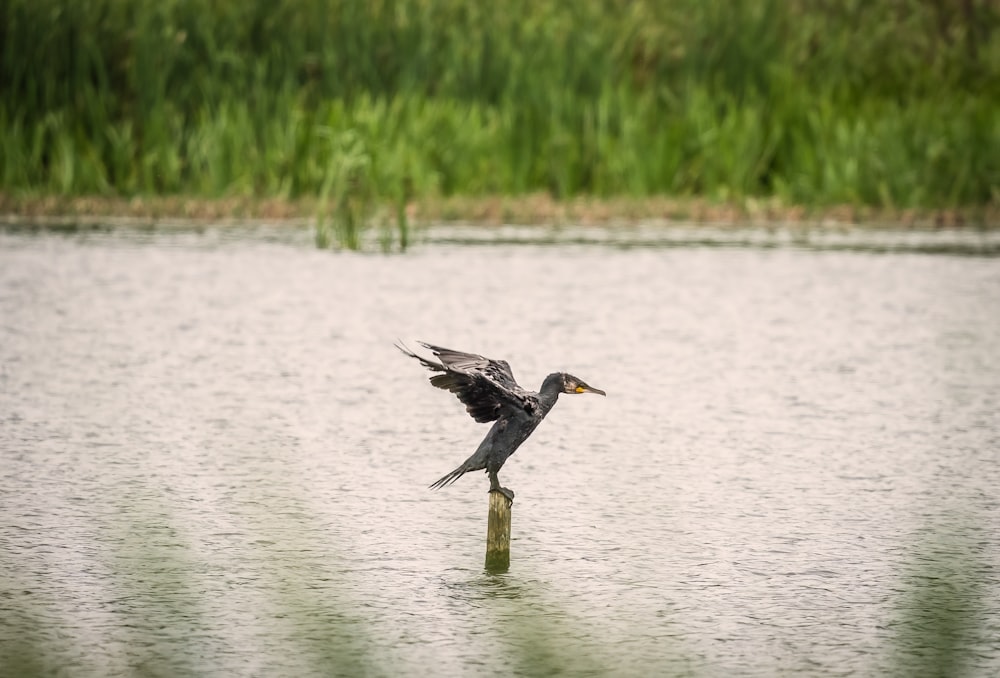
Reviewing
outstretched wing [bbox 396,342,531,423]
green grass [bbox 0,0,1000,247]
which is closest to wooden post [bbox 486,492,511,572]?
outstretched wing [bbox 396,342,531,423]

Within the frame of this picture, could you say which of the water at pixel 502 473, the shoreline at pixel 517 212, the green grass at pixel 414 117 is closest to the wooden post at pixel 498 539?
the water at pixel 502 473

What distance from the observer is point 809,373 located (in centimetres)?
825

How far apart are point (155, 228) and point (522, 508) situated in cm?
698

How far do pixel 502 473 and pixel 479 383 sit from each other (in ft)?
5.35

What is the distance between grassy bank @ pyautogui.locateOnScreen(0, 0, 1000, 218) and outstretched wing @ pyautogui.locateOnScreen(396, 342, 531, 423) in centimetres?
704

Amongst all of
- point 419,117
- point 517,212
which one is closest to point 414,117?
point 419,117

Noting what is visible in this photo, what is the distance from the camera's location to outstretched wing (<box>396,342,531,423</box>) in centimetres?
482

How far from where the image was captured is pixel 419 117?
524 inches

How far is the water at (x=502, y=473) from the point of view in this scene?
4.54 metres

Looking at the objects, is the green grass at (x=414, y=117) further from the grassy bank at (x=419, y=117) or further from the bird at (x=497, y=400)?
the bird at (x=497, y=400)

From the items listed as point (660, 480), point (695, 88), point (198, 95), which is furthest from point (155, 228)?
point (660, 480)

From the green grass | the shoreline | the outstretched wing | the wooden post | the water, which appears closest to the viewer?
the water

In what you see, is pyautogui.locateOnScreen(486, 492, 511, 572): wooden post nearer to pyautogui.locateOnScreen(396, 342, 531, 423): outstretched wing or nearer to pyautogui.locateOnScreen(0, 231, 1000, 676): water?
pyautogui.locateOnScreen(0, 231, 1000, 676): water

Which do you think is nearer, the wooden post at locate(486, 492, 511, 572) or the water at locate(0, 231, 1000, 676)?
the water at locate(0, 231, 1000, 676)
